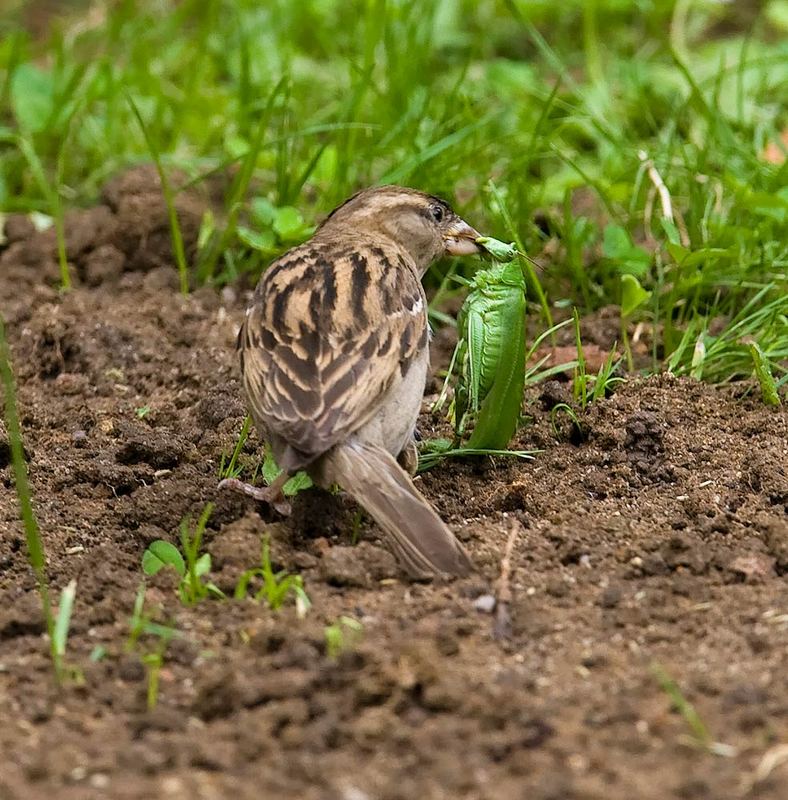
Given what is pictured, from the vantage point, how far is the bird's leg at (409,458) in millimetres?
5379

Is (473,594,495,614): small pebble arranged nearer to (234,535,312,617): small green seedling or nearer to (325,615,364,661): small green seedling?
(325,615,364,661): small green seedling

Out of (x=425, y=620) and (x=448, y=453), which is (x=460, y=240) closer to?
(x=448, y=453)

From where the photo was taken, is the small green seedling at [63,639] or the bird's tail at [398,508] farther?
the bird's tail at [398,508]

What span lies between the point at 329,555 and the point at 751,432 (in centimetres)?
194

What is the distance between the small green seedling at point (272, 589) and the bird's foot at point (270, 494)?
2.52ft

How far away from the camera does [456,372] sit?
6492 millimetres

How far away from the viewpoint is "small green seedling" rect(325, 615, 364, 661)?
13.0 feet

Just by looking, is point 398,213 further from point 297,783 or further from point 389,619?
point 297,783

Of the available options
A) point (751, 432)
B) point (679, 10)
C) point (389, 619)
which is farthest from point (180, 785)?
point (679, 10)

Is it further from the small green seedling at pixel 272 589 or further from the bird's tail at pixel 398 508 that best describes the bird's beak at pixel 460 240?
the small green seedling at pixel 272 589

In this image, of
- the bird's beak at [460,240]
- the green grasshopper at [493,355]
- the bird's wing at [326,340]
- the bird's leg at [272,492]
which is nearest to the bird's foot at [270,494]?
the bird's leg at [272,492]

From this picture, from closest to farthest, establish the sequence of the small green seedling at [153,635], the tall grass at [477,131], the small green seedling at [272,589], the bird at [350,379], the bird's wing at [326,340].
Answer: the small green seedling at [153,635] → the small green seedling at [272,589] → the bird at [350,379] → the bird's wing at [326,340] → the tall grass at [477,131]

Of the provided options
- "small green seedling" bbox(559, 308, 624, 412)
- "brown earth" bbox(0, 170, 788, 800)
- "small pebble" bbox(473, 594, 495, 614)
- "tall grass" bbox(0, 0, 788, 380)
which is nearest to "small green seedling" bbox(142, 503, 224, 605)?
"brown earth" bbox(0, 170, 788, 800)

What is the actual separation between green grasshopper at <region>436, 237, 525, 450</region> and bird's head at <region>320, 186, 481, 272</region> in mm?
786
